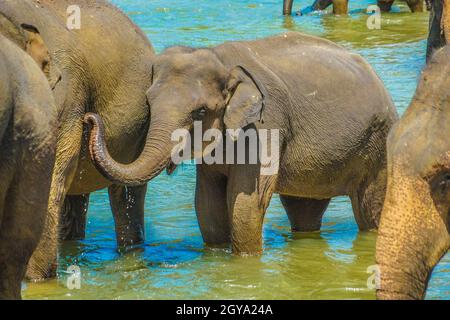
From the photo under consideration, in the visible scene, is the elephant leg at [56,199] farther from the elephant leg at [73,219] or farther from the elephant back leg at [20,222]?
the elephant back leg at [20,222]

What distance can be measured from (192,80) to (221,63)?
0.32 meters

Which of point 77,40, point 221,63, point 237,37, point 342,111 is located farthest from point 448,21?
point 237,37

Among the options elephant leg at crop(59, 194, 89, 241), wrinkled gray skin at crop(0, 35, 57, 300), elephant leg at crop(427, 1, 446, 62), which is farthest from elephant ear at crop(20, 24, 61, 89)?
elephant leg at crop(427, 1, 446, 62)

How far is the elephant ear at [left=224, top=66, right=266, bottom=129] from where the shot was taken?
8.52 meters

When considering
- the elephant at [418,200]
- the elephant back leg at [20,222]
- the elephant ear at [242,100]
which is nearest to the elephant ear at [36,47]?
the elephant back leg at [20,222]

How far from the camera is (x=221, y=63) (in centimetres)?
866

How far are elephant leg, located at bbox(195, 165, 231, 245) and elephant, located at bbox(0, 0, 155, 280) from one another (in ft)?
1.50

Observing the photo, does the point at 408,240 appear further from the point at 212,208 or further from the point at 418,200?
the point at 212,208

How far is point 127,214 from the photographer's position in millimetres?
9180

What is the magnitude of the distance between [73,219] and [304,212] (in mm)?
1508

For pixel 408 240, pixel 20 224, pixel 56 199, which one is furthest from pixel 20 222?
pixel 56 199

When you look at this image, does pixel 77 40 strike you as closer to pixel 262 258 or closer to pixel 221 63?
pixel 221 63

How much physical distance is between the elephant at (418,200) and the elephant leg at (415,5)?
15449mm

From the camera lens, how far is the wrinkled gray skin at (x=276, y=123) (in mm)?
8328
